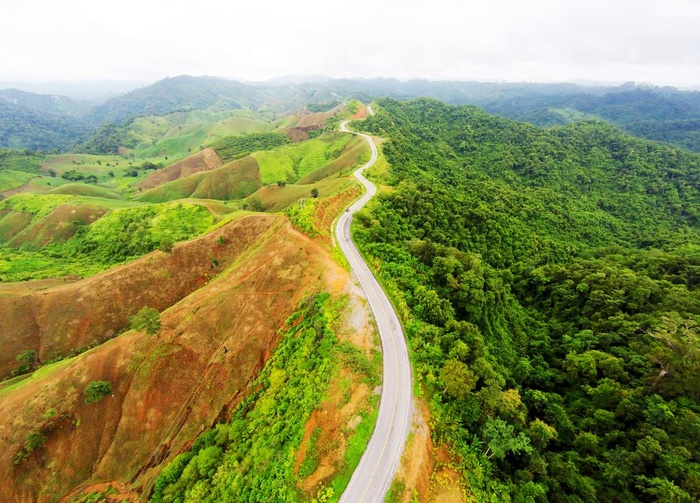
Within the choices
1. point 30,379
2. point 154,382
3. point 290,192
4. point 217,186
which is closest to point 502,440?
point 154,382

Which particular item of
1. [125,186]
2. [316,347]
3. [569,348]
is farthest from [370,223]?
[125,186]

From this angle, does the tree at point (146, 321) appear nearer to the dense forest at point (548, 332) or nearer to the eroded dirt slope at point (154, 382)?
the eroded dirt slope at point (154, 382)

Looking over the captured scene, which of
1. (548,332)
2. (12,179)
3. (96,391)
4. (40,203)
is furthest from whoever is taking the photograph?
(12,179)

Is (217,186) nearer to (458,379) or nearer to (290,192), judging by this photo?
(290,192)

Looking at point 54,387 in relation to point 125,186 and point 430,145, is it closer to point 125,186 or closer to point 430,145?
point 430,145

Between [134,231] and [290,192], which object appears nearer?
[134,231]

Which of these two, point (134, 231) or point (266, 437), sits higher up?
point (266, 437)
